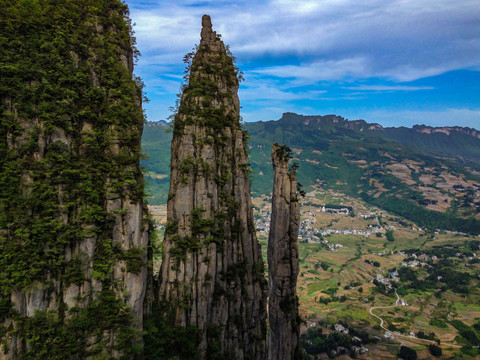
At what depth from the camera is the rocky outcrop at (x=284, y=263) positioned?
21.6 m

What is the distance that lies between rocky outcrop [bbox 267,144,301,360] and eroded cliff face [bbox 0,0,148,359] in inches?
428

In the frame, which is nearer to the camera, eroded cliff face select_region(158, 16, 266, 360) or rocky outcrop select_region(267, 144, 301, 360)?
rocky outcrop select_region(267, 144, 301, 360)

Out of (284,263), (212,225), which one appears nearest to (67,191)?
(212,225)

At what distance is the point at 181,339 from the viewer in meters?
22.5

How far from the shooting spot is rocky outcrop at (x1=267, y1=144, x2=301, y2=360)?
850 inches

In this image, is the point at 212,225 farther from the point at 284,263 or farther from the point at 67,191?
the point at 67,191

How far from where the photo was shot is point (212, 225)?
24984 mm

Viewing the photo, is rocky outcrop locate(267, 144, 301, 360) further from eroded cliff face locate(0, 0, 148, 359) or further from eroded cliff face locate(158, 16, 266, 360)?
eroded cliff face locate(0, 0, 148, 359)

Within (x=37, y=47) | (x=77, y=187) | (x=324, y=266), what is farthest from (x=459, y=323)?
(x=37, y=47)

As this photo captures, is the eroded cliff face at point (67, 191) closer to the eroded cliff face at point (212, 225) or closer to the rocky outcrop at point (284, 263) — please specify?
the eroded cliff face at point (212, 225)

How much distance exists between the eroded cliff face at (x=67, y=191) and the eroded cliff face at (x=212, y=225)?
375cm

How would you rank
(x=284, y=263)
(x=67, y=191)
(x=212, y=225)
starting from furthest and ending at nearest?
1. (x=212, y=225)
2. (x=284, y=263)
3. (x=67, y=191)

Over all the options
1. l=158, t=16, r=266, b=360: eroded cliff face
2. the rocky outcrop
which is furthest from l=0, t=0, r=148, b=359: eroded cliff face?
the rocky outcrop

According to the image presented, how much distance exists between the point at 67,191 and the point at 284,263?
1768 cm
